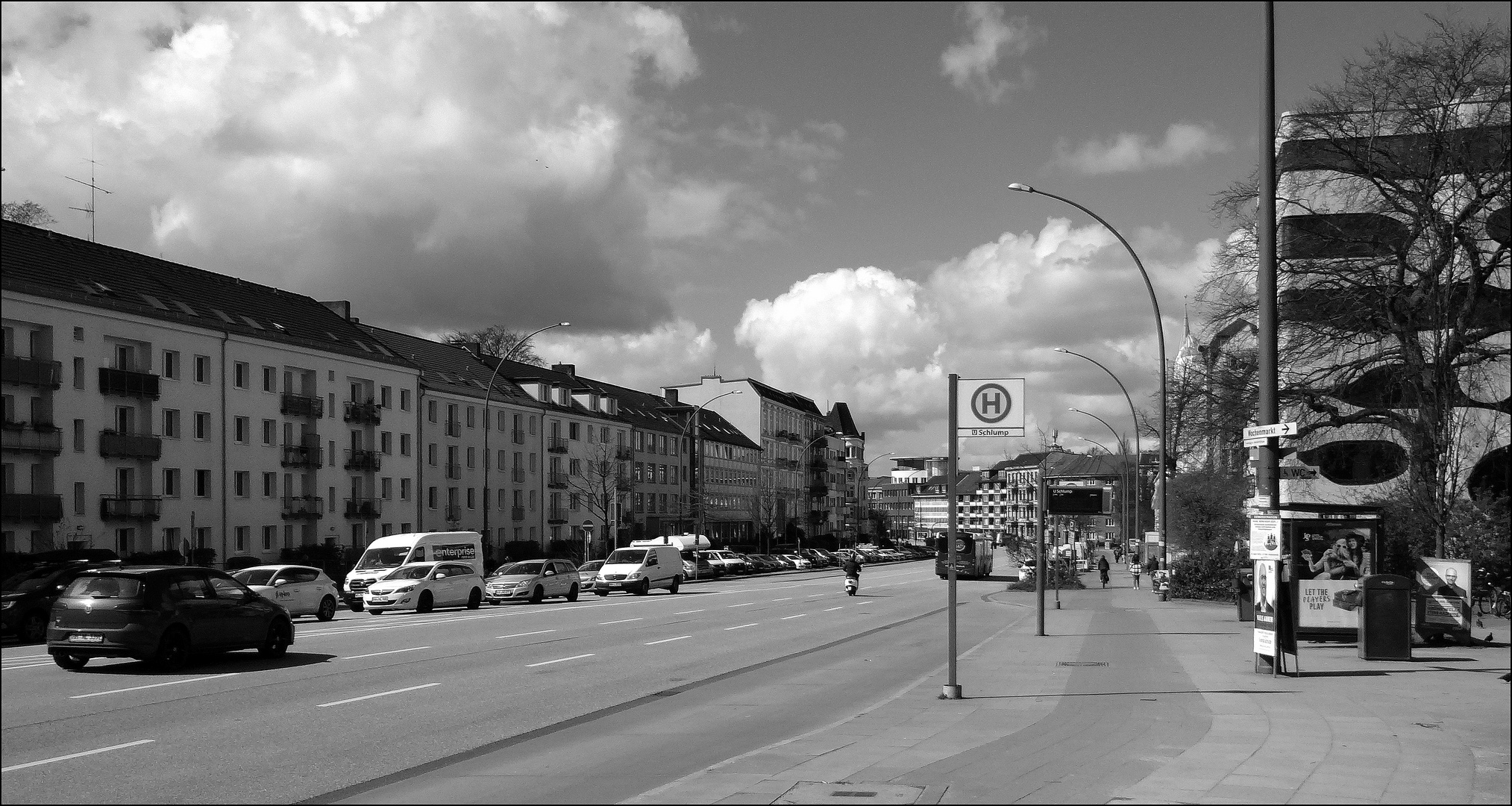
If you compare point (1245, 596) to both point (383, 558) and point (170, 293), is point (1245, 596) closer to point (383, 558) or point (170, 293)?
point (383, 558)

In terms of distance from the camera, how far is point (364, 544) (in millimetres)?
61188

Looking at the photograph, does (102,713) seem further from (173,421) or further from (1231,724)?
(173,421)

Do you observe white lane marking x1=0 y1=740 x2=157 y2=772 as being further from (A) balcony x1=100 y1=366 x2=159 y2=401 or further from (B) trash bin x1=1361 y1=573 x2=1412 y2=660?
(A) balcony x1=100 y1=366 x2=159 y2=401

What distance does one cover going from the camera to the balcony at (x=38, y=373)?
38.1 m

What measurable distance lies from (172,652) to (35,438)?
28766 millimetres

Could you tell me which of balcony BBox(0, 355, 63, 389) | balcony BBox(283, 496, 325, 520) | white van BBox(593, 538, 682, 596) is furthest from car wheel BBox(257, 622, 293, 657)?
balcony BBox(283, 496, 325, 520)

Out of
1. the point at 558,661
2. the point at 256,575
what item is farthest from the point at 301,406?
the point at 558,661

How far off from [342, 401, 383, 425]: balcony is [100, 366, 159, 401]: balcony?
551 inches

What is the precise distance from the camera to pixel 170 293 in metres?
50.2

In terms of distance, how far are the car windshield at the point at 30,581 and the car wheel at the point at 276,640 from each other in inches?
330

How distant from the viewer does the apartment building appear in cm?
4134

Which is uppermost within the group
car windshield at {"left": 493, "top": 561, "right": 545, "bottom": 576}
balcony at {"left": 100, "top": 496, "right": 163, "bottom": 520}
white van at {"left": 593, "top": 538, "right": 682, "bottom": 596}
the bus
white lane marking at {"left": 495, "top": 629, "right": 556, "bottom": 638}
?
balcony at {"left": 100, "top": 496, "right": 163, "bottom": 520}

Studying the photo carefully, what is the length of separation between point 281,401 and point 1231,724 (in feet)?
167

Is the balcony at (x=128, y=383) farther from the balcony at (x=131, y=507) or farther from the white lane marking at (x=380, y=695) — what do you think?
the white lane marking at (x=380, y=695)
